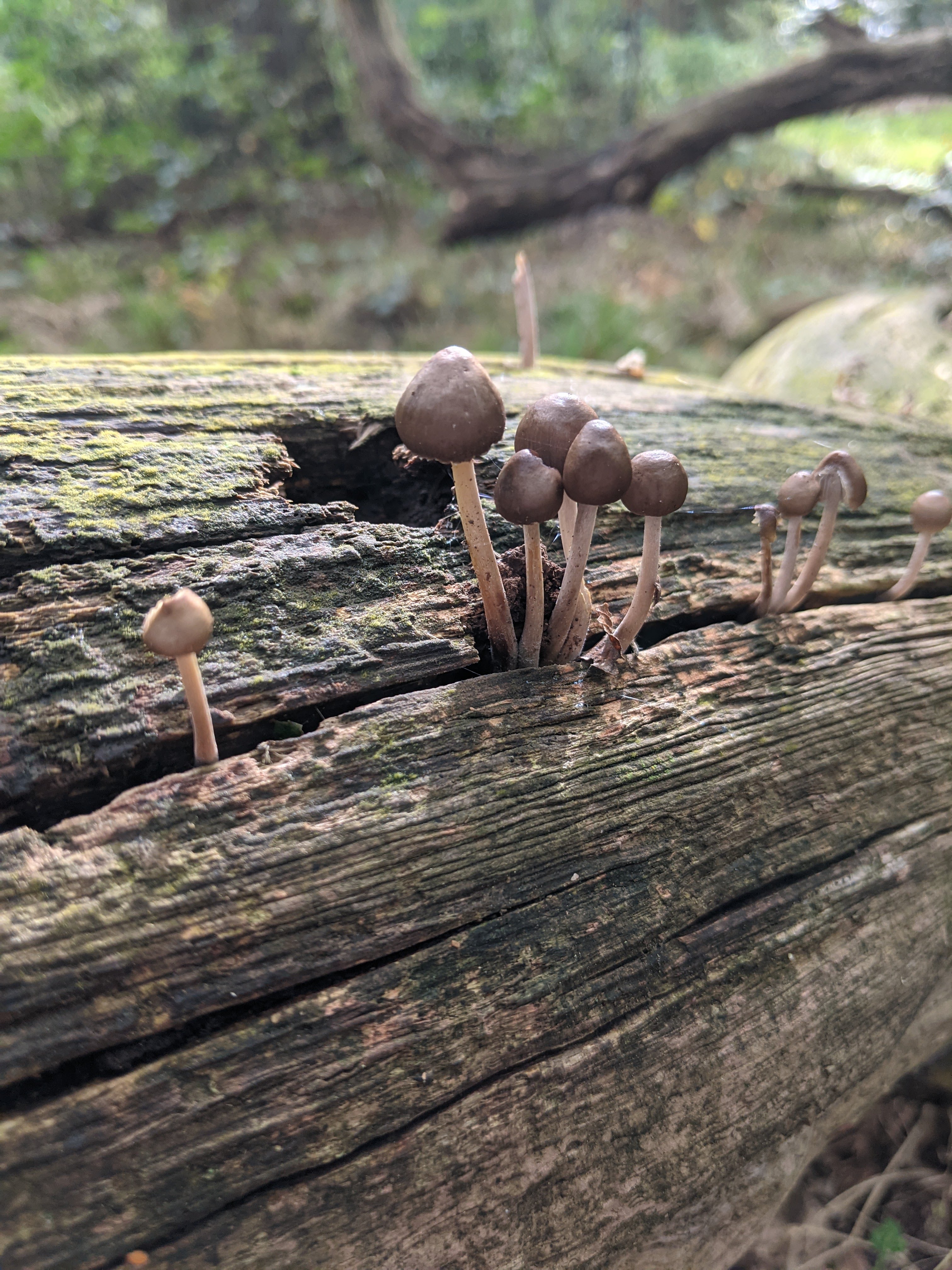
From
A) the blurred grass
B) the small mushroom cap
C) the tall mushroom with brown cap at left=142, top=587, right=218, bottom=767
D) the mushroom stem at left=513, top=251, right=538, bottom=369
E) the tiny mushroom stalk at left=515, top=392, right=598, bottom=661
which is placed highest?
the blurred grass

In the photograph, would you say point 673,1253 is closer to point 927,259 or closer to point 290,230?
point 927,259

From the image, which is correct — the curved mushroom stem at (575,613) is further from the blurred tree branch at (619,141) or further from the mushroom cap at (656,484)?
the blurred tree branch at (619,141)

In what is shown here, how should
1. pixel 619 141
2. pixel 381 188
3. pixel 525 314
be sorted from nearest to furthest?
pixel 525 314 → pixel 619 141 → pixel 381 188

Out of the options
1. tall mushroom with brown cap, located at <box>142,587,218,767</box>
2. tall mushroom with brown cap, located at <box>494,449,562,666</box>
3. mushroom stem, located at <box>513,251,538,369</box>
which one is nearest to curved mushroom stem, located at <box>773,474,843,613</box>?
tall mushroom with brown cap, located at <box>494,449,562,666</box>

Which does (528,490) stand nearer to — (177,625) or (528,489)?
(528,489)

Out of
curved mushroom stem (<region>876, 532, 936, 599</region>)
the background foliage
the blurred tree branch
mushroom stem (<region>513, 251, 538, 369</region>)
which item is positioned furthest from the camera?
the background foliage

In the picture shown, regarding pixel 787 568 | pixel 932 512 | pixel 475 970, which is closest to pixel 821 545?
pixel 787 568

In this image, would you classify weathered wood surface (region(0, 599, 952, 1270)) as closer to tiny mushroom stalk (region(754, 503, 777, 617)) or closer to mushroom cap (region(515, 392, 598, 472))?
tiny mushroom stalk (region(754, 503, 777, 617))
